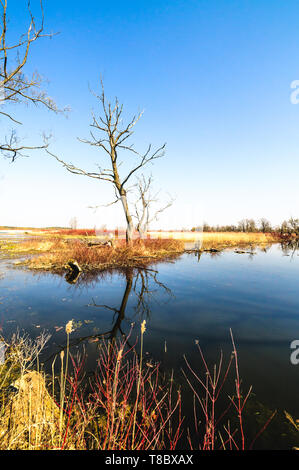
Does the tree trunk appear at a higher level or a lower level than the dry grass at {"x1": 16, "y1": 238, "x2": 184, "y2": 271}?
higher

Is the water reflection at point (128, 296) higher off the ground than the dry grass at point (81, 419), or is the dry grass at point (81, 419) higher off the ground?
the dry grass at point (81, 419)

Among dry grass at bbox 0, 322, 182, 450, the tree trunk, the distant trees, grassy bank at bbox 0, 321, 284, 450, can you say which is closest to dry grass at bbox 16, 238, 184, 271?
the tree trunk

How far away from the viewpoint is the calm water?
3.55 m

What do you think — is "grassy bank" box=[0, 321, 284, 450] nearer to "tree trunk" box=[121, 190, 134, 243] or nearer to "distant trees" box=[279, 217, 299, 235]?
"tree trunk" box=[121, 190, 134, 243]

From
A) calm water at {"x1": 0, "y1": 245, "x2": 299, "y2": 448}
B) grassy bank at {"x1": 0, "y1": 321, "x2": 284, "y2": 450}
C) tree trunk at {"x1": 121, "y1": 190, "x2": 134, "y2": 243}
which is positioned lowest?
calm water at {"x1": 0, "y1": 245, "x2": 299, "y2": 448}

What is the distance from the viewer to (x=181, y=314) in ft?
18.9

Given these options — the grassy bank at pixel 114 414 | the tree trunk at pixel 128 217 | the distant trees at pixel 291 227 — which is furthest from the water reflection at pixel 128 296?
the distant trees at pixel 291 227

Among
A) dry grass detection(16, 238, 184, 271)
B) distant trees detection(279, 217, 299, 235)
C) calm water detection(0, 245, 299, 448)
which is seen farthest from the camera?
distant trees detection(279, 217, 299, 235)

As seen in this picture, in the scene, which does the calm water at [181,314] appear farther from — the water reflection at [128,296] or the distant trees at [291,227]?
the distant trees at [291,227]

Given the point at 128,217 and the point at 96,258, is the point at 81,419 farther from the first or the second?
the point at 128,217

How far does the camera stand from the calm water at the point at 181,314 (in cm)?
355

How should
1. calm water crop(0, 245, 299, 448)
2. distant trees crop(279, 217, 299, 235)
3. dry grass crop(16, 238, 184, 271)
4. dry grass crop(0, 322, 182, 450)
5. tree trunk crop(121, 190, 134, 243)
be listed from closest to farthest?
dry grass crop(0, 322, 182, 450) < calm water crop(0, 245, 299, 448) < dry grass crop(16, 238, 184, 271) < tree trunk crop(121, 190, 134, 243) < distant trees crop(279, 217, 299, 235)

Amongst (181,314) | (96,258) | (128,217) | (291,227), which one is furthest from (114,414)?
(291,227)
